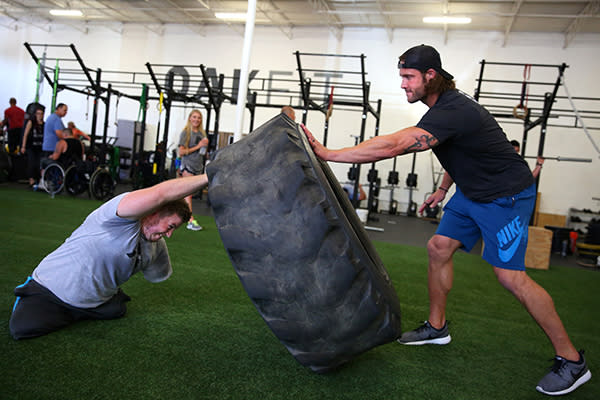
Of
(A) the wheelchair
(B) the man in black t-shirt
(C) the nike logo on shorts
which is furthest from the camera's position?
(A) the wheelchair

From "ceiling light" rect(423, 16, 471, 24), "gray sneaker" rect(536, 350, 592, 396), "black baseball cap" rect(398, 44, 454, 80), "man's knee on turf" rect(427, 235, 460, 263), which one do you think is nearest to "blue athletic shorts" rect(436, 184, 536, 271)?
"man's knee on turf" rect(427, 235, 460, 263)

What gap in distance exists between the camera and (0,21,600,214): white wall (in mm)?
9531

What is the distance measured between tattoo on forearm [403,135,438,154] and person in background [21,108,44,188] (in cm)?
714

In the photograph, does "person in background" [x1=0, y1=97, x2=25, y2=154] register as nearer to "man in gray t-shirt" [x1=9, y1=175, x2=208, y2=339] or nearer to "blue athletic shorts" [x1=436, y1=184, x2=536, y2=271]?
"man in gray t-shirt" [x1=9, y1=175, x2=208, y2=339]

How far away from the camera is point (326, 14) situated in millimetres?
10383

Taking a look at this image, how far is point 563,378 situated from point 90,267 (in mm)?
1865

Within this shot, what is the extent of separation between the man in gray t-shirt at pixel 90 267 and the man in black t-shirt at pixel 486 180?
0.79 metres

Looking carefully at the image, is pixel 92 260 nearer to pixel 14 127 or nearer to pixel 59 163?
pixel 59 163

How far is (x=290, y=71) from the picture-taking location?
11055 millimetres

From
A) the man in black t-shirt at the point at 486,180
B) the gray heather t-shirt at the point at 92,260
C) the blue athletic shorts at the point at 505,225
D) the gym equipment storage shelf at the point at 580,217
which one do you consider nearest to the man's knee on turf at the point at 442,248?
the man in black t-shirt at the point at 486,180

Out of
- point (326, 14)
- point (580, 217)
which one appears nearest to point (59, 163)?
point (326, 14)

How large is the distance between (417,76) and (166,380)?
4.61 ft

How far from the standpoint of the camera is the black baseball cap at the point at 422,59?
5.39 feet

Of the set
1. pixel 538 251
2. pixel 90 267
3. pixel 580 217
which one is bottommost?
pixel 538 251
